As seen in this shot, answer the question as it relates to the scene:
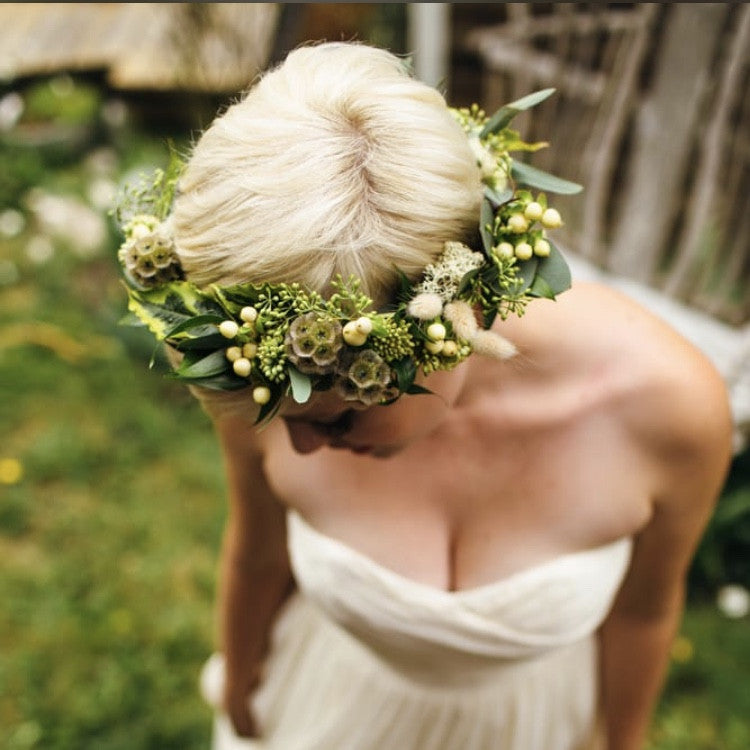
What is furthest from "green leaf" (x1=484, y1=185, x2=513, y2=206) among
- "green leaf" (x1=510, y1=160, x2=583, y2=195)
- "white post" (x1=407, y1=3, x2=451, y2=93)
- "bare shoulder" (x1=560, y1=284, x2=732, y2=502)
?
"white post" (x1=407, y1=3, x2=451, y2=93)

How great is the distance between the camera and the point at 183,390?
4.20 meters

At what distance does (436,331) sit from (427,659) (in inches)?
35.9

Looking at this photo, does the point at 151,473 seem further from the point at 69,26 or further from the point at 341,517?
the point at 69,26

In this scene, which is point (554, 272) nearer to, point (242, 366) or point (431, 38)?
point (242, 366)

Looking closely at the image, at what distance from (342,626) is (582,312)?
2.73ft

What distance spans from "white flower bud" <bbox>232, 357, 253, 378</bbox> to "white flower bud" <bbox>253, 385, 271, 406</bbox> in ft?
0.10

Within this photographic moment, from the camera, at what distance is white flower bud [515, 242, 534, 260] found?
1272 millimetres

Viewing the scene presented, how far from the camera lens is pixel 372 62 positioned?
4.30 feet

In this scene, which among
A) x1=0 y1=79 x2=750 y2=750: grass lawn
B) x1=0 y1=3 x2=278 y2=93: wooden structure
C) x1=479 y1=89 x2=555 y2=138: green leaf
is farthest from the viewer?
x1=0 y1=3 x2=278 y2=93: wooden structure

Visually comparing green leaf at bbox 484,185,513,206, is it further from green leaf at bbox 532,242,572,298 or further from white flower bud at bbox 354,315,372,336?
white flower bud at bbox 354,315,372,336

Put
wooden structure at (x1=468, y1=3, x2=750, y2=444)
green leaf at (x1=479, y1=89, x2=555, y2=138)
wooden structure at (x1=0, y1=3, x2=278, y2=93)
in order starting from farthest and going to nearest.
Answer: wooden structure at (x1=0, y1=3, x2=278, y2=93)
wooden structure at (x1=468, y1=3, x2=750, y2=444)
green leaf at (x1=479, y1=89, x2=555, y2=138)

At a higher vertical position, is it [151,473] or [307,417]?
[307,417]

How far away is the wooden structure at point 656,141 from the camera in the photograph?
327cm

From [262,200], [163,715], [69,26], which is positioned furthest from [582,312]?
[69,26]
